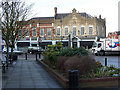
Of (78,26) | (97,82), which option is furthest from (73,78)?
(78,26)

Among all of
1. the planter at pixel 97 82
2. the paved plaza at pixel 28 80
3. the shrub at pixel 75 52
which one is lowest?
the paved plaza at pixel 28 80

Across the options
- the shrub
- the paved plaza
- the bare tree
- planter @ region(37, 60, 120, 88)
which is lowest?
the paved plaza

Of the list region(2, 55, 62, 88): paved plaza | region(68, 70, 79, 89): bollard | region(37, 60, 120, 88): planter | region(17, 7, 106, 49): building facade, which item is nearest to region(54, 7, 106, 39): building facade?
region(17, 7, 106, 49): building facade

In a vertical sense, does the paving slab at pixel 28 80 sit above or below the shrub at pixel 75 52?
below

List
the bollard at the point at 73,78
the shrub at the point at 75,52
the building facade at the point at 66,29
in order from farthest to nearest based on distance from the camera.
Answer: the building facade at the point at 66,29, the shrub at the point at 75,52, the bollard at the point at 73,78

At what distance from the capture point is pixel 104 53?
4356 centimetres

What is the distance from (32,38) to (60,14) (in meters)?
11.5

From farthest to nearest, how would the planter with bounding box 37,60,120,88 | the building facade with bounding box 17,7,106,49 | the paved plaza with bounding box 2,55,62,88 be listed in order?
1. the building facade with bounding box 17,7,106,49
2. the paved plaza with bounding box 2,55,62,88
3. the planter with bounding box 37,60,120,88

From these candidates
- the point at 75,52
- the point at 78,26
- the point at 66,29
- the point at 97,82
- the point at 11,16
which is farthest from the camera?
the point at 66,29

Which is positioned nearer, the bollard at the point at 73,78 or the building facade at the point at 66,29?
the bollard at the point at 73,78

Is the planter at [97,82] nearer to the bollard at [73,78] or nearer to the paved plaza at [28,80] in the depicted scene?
the paved plaza at [28,80]

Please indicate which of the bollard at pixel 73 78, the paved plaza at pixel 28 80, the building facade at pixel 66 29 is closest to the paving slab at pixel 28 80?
the paved plaza at pixel 28 80

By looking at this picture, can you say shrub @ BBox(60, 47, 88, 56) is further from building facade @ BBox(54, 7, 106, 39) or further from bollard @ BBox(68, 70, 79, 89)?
building facade @ BBox(54, 7, 106, 39)

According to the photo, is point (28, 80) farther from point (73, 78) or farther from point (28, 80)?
point (73, 78)
